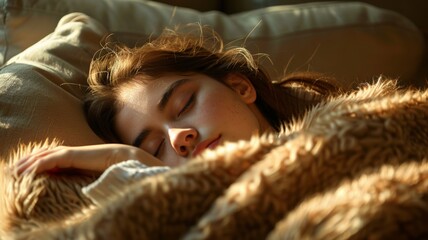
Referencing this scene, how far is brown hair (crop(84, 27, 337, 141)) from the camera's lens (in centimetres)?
110

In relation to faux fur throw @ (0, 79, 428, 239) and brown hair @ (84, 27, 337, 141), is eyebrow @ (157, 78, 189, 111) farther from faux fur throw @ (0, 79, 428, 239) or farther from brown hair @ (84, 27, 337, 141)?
faux fur throw @ (0, 79, 428, 239)

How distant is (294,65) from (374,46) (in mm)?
199

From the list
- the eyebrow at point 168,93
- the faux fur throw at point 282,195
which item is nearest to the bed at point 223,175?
the faux fur throw at point 282,195

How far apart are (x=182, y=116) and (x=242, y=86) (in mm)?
198

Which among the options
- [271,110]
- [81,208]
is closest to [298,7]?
[271,110]

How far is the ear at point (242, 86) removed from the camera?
1129 millimetres

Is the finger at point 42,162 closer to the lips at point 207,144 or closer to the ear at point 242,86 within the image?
the lips at point 207,144

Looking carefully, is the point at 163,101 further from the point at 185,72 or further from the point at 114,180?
the point at 114,180

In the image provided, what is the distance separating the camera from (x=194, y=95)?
103 centimetres

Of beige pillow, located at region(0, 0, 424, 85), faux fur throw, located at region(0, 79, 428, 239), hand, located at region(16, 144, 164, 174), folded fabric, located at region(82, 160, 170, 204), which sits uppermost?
faux fur throw, located at region(0, 79, 428, 239)

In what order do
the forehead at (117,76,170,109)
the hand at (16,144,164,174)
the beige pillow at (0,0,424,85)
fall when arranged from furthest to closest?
the beige pillow at (0,0,424,85) < the forehead at (117,76,170,109) < the hand at (16,144,164,174)

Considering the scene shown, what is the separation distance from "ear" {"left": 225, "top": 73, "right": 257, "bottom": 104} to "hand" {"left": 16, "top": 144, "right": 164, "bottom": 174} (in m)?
0.31

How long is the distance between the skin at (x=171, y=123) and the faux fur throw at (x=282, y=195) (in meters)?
0.08

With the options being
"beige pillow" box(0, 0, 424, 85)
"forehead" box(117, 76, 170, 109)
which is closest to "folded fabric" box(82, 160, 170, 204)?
"forehead" box(117, 76, 170, 109)
